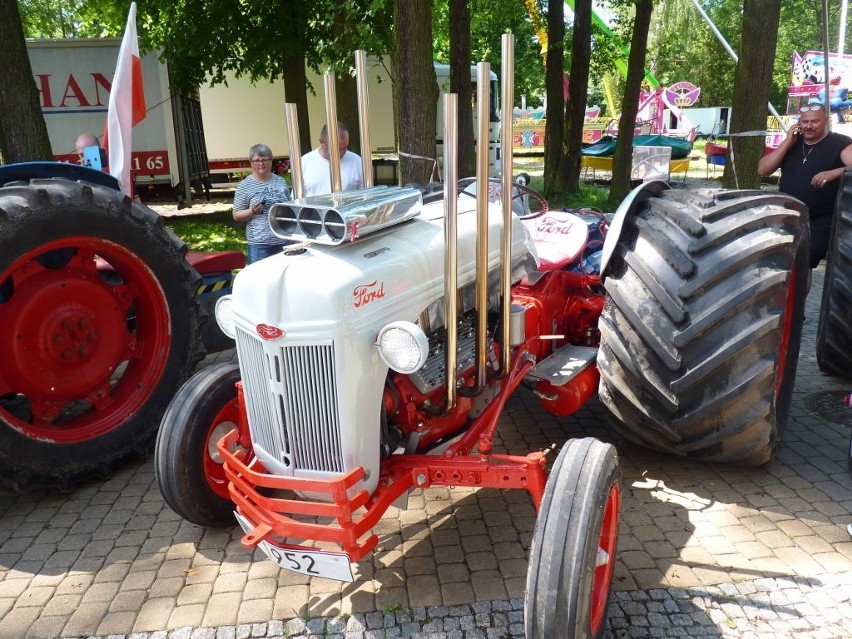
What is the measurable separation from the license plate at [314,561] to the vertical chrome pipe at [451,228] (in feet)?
2.10

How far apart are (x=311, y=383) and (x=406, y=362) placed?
334 mm

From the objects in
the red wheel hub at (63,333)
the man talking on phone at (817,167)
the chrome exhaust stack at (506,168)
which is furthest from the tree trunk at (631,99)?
the chrome exhaust stack at (506,168)

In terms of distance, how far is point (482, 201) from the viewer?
7.72 ft

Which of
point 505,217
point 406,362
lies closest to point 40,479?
point 406,362

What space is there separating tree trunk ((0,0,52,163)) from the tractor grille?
4.98 metres

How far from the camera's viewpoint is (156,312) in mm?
3879

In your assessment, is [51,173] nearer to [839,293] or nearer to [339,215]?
[339,215]

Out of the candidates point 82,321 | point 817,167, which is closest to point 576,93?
point 817,167

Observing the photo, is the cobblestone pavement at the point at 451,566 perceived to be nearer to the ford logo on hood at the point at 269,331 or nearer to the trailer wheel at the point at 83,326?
the trailer wheel at the point at 83,326

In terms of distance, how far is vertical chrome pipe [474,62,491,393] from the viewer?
2232mm

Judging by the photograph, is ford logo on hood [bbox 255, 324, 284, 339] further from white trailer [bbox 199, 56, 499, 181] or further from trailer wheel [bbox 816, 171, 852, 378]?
white trailer [bbox 199, 56, 499, 181]

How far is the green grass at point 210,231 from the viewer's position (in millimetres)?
9625

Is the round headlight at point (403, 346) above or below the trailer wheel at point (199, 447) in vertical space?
above

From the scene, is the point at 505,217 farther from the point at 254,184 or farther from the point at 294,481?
the point at 254,184
